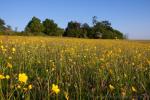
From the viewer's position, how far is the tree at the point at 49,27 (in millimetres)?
69062

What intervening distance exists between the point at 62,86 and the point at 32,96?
418mm

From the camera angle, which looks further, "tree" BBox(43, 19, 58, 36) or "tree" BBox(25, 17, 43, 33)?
"tree" BBox(43, 19, 58, 36)

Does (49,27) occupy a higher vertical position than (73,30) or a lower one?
higher

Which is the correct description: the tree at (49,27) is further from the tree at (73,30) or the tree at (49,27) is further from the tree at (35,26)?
the tree at (73,30)

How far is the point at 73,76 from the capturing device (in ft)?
14.4

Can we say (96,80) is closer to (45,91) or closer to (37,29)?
(45,91)

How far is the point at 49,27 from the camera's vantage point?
A: 71.5m

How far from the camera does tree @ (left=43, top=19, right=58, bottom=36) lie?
6906 centimetres

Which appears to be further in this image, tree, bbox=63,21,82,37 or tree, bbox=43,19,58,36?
tree, bbox=43,19,58,36

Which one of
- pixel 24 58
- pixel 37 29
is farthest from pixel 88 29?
pixel 24 58

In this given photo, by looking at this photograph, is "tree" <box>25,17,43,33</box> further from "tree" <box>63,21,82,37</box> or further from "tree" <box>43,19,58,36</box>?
"tree" <box>63,21,82,37</box>

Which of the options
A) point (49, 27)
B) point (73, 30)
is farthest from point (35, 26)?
point (73, 30)

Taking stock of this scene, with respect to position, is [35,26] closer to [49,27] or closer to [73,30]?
[49,27]

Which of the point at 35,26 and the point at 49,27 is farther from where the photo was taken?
the point at 49,27
